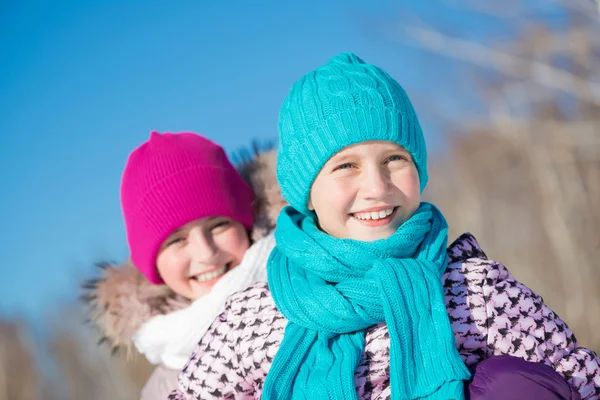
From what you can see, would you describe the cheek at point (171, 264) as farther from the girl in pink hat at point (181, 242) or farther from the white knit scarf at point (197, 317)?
the white knit scarf at point (197, 317)

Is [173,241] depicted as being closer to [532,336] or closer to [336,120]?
[336,120]

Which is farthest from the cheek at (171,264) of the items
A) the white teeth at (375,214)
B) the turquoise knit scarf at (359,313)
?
the white teeth at (375,214)

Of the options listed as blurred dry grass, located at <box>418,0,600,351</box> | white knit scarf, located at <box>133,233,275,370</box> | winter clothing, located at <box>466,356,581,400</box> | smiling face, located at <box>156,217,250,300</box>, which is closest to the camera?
winter clothing, located at <box>466,356,581,400</box>

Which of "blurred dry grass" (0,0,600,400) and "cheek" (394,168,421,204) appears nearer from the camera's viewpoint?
"cheek" (394,168,421,204)

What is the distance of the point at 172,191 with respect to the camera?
124 inches

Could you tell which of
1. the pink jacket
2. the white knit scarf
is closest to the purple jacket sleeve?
the pink jacket

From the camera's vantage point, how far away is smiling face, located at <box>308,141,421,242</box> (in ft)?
7.30

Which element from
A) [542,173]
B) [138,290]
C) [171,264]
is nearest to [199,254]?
[171,264]

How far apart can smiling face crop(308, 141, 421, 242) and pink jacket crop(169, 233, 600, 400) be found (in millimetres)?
258

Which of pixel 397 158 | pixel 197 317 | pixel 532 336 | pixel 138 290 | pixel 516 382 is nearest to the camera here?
pixel 516 382

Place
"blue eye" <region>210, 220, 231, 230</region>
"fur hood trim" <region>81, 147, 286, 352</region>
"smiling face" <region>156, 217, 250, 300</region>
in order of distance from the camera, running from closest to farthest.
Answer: "smiling face" <region>156, 217, 250, 300</region> → "blue eye" <region>210, 220, 231, 230</region> → "fur hood trim" <region>81, 147, 286, 352</region>

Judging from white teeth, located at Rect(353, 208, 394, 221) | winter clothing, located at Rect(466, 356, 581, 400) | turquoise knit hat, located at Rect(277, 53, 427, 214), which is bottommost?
winter clothing, located at Rect(466, 356, 581, 400)

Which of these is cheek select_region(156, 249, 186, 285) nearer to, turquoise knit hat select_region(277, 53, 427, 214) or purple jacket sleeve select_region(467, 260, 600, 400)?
turquoise knit hat select_region(277, 53, 427, 214)

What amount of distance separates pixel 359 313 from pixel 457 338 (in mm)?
293
